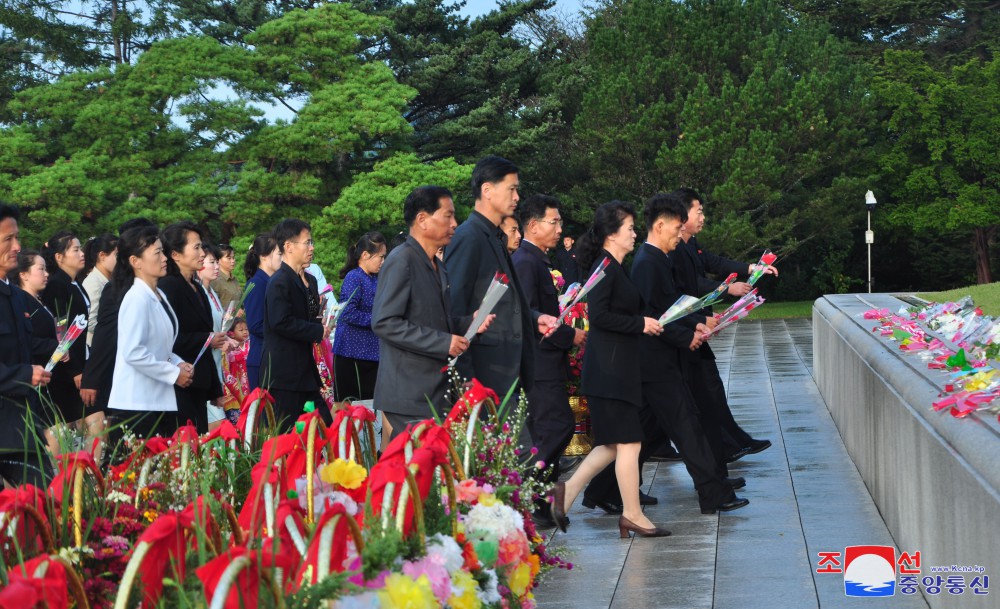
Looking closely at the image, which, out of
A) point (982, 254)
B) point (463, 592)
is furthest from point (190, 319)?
point (982, 254)

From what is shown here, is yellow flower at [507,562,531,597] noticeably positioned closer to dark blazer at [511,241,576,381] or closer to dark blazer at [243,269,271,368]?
dark blazer at [511,241,576,381]

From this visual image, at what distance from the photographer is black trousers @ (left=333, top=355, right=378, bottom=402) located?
887 cm

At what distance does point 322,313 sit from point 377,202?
20220 millimetres

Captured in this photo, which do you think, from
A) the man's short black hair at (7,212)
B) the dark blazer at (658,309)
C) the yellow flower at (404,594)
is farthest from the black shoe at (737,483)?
the yellow flower at (404,594)

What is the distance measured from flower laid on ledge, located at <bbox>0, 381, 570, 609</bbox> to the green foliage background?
23.6 meters

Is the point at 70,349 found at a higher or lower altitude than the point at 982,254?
higher

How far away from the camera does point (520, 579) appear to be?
134 inches

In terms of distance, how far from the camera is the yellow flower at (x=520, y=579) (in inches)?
133

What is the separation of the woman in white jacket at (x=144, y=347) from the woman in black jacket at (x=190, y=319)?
192 mm

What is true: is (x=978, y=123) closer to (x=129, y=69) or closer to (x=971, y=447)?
(x=129, y=69)

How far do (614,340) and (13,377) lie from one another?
3042mm

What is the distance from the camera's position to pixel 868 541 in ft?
20.6

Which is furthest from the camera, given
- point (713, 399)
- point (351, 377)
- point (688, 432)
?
point (351, 377)

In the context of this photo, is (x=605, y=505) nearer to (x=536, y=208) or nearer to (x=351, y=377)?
(x=536, y=208)
